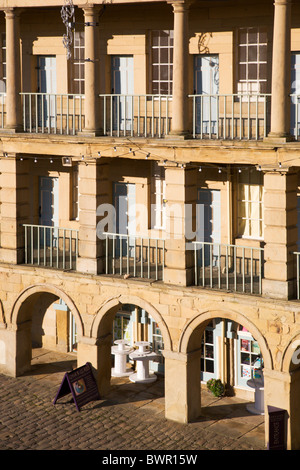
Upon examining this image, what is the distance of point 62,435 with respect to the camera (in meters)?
28.9

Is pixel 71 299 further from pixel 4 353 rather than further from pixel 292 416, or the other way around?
pixel 292 416

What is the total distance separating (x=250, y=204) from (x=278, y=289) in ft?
13.4

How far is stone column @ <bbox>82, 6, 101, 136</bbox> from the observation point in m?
30.2

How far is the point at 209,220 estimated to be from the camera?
32094mm

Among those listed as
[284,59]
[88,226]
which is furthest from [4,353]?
[284,59]

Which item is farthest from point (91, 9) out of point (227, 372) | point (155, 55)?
point (227, 372)

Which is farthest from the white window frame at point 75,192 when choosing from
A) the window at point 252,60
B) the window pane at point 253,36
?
the window pane at point 253,36

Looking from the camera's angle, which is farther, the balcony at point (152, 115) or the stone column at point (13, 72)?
the stone column at point (13, 72)

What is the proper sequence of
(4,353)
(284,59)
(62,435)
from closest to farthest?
1. (284,59)
2. (62,435)
3. (4,353)

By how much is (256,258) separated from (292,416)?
524cm

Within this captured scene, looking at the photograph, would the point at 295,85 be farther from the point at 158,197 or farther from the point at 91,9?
the point at 91,9

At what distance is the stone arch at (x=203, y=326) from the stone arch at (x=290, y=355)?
0.40m

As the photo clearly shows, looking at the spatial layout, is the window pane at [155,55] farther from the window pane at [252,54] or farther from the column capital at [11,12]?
the column capital at [11,12]

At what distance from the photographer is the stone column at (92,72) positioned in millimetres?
30172
